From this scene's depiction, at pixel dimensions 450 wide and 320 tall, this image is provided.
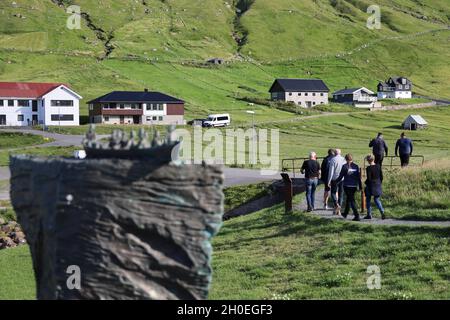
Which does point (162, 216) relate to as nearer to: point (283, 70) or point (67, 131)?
point (67, 131)

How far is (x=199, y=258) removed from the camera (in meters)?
8.03

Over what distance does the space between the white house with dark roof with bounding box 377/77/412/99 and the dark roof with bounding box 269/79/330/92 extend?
962 inches

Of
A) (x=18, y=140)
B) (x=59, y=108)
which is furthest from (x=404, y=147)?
(x=59, y=108)

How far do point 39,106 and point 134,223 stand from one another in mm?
92169

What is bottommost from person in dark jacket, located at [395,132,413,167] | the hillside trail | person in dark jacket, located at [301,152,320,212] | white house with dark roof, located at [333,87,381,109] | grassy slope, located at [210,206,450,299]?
grassy slope, located at [210,206,450,299]

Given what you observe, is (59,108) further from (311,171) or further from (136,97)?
(311,171)

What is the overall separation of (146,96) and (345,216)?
275ft

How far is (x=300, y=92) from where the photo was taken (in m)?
138

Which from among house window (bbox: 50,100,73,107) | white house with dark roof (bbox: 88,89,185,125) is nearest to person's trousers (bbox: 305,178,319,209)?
white house with dark roof (bbox: 88,89,185,125)

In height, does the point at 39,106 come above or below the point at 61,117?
above

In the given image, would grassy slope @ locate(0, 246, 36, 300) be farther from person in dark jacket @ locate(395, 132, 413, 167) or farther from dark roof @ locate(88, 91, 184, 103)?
dark roof @ locate(88, 91, 184, 103)

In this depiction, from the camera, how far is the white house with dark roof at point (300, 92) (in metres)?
136

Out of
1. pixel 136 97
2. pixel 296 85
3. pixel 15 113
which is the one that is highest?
pixel 296 85

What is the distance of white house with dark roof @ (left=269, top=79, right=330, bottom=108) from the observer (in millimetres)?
135875
